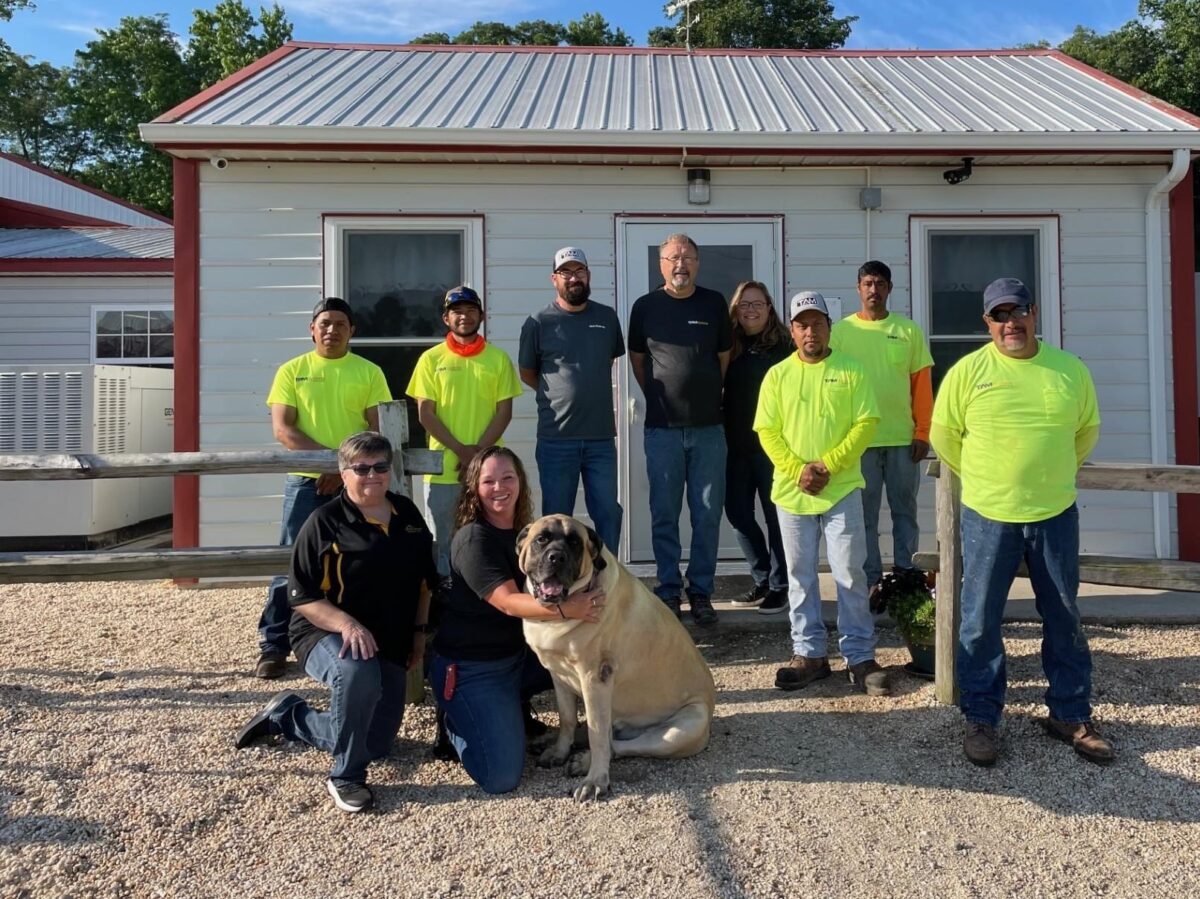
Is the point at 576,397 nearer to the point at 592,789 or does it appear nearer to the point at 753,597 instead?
the point at 753,597

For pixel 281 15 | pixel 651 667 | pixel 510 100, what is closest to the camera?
pixel 651 667

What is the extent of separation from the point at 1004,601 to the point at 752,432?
1.85 metres

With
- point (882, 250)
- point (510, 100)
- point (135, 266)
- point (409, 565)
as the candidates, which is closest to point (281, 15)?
point (135, 266)

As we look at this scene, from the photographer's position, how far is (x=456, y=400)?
179 inches

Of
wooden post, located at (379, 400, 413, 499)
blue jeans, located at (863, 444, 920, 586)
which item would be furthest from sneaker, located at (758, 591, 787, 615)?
wooden post, located at (379, 400, 413, 499)

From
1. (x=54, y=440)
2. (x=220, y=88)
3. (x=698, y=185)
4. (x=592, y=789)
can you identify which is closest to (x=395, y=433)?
(x=592, y=789)

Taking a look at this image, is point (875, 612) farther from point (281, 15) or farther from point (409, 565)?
point (281, 15)

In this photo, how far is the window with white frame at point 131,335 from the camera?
10961 mm

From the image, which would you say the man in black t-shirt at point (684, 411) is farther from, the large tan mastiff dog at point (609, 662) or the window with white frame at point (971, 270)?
the window with white frame at point (971, 270)

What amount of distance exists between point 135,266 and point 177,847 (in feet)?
32.0

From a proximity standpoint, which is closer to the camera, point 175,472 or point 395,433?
point 395,433

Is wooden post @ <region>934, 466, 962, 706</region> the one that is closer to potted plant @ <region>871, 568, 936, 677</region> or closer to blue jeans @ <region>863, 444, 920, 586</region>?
potted plant @ <region>871, 568, 936, 677</region>

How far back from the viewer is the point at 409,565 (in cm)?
341

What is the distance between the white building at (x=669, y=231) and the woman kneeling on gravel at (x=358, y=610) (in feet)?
9.06
